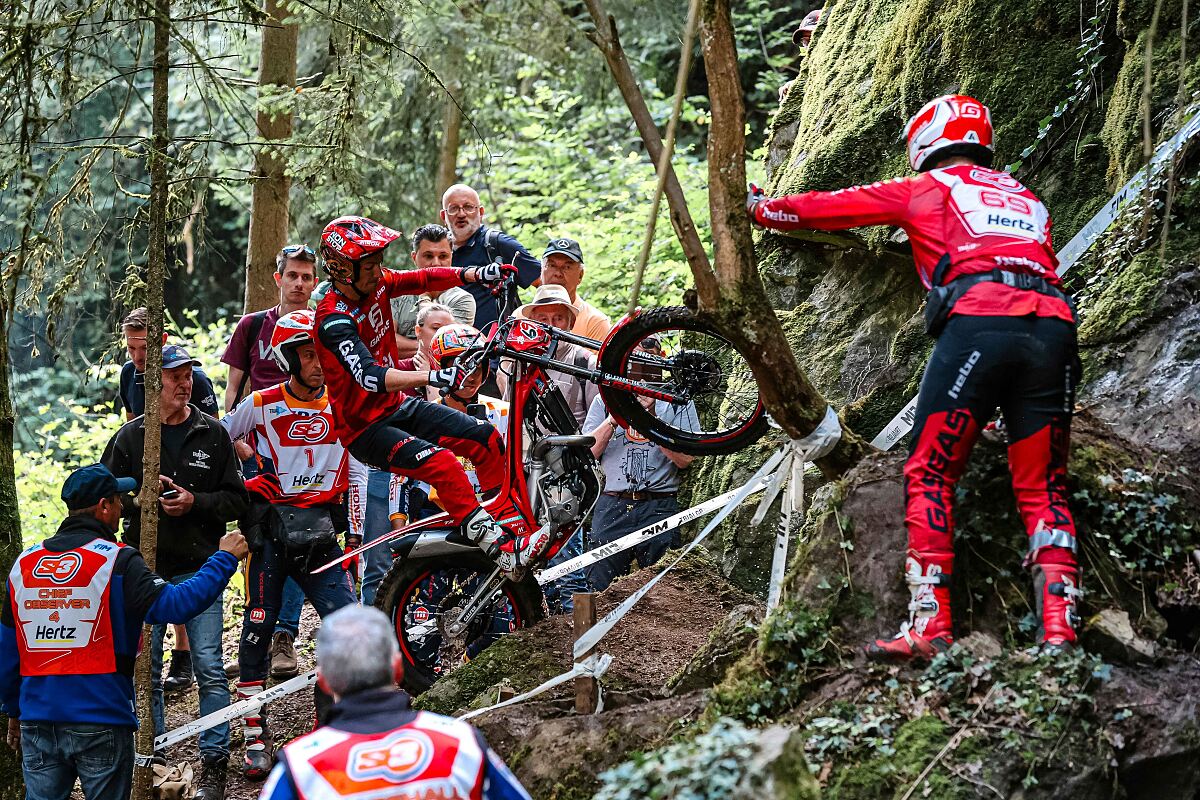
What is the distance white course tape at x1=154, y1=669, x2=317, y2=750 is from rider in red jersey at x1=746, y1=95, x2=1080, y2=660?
3436 millimetres

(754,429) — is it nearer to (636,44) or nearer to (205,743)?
(205,743)

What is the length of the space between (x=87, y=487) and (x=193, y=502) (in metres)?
1.20

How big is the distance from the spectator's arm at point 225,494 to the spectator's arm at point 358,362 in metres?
1.12

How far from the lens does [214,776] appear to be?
647 centimetres

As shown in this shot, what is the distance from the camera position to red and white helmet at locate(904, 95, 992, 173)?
505cm

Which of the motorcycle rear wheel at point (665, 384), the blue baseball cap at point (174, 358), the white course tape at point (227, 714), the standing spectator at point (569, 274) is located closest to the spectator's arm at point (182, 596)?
the white course tape at point (227, 714)

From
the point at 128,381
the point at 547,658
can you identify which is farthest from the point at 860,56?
the point at 128,381

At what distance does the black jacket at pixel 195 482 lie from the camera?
6.72 m

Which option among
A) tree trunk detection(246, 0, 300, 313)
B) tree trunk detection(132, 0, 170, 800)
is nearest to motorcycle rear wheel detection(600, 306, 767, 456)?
tree trunk detection(132, 0, 170, 800)

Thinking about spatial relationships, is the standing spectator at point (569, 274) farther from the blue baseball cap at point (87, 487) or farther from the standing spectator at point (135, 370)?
the blue baseball cap at point (87, 487)

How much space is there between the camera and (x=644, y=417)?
6117 millimetres

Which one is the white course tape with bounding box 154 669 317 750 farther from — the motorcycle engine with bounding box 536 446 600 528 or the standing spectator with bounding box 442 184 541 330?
the standing spectator with bounding box 442 184 541 330

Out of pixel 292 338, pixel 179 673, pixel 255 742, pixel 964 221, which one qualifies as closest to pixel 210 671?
pixel 255 742

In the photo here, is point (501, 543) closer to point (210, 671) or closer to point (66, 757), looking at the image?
point (210, 671)
